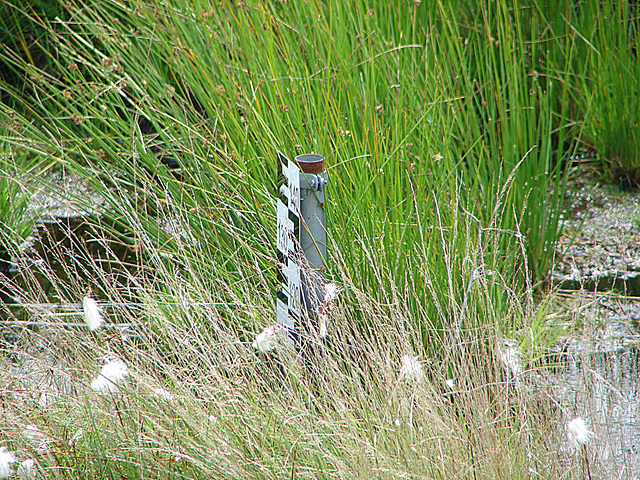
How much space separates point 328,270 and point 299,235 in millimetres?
349

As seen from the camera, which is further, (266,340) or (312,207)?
(312,207)

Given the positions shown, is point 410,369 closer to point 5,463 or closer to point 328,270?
point 328,270

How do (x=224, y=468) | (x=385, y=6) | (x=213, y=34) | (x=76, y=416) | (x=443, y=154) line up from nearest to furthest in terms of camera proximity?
1. (x=224, y=468)
2. (x=76, y=416)
3. (x=443, y=154)
4. (x=213, y=34)
5. (x=385, y=6)

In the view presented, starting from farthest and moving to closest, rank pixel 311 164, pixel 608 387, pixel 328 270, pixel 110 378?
pixel 328 270, pixel 608 387, pixel 311 164, pixel 110 378

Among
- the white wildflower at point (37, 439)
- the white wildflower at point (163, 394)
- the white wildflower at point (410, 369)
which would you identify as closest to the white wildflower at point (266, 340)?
the white wildflower at point (163, 394)

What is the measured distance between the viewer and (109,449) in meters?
1.69

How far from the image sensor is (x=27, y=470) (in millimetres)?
1606

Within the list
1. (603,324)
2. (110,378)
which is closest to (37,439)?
(110,378)

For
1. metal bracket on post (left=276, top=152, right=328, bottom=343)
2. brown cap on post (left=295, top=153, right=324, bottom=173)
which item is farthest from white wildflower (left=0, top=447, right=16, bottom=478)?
Answer: brown cap on post (left=295, top=153, right=324, bottom=173)

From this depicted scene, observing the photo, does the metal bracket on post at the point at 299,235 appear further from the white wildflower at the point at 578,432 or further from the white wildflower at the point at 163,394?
the white wildflower at the point at 578,432

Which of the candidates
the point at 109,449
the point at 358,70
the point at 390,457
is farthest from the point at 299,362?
the point at 358,70

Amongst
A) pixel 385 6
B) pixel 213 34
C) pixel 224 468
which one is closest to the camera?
pixel 224 468

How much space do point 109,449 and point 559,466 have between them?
1071 mm

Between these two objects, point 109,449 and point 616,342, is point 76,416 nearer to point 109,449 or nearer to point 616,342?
point 109,449
